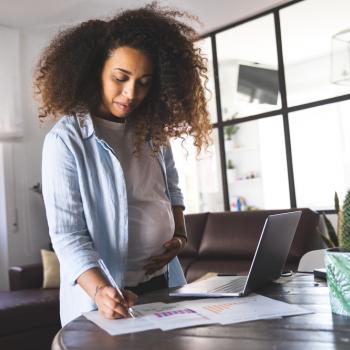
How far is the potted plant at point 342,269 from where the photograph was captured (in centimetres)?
85

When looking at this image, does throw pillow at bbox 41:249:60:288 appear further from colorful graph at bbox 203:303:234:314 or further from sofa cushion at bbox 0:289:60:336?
colorful graph at bbox 203:303:234:314

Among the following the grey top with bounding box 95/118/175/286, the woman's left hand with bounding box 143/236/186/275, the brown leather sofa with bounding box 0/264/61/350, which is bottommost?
the brown leather sofa with bounding box 0/264/61/350

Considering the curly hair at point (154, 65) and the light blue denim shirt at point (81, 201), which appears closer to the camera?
the light blue denim shirt at point (81, 201)

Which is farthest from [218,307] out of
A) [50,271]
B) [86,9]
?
[86,9]

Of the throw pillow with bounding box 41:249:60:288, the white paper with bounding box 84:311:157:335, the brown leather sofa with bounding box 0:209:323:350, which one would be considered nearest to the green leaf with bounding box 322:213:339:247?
the brown leather sofa with bounding box 0:209:323:350

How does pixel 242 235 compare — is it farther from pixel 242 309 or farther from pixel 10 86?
pixel 242 309

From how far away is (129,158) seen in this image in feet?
4.33

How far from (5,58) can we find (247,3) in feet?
8.05

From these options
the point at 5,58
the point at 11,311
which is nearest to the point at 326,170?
the point at 11,311

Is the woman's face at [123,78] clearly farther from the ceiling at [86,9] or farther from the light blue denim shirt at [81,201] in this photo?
the ceiling at [86,9]

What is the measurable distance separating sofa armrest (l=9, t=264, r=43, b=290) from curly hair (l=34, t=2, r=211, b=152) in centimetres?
272

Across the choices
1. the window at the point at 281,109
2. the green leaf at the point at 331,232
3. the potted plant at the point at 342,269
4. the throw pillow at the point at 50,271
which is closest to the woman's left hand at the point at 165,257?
the potted plant at the point at 342,269

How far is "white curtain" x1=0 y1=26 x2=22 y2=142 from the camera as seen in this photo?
451 cm

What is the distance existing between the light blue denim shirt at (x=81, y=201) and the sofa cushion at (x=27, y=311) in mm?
2013
